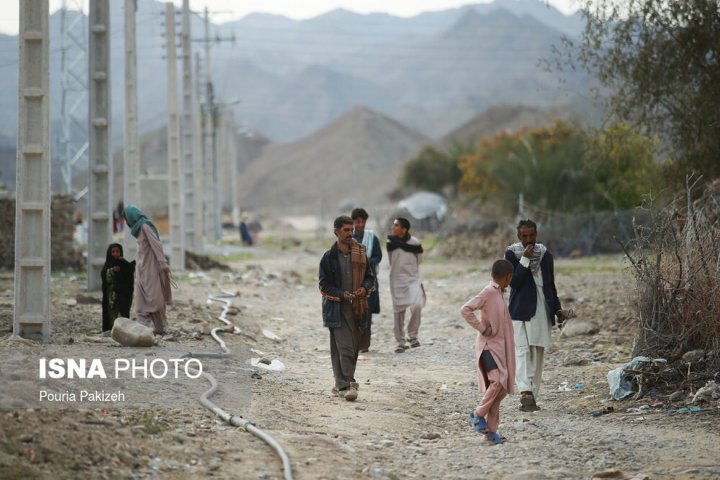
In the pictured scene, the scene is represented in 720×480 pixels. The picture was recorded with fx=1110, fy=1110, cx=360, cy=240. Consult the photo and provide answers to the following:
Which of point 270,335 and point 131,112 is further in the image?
point 131,112

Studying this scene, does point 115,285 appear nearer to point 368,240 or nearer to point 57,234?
point 368,240

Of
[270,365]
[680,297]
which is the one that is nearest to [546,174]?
[270,365]

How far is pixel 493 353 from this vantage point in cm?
798

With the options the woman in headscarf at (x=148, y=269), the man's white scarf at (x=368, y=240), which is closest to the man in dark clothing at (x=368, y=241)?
the man's white scarf at (x=368, y=240)

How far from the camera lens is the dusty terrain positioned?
6.57 meters

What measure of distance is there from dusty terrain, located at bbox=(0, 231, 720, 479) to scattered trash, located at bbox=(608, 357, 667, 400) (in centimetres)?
13

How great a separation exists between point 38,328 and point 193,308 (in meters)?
4.17

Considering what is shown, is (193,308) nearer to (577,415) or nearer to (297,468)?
(577,415)

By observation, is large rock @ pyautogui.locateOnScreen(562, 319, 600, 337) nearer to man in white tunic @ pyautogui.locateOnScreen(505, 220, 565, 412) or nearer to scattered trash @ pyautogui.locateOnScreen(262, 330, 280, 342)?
scattered trash @ pyautogui.locateOnScreen(262, 330, 280, 342)

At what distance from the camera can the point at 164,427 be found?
23.8ft

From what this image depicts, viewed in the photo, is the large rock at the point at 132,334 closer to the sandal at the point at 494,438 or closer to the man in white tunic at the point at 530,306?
the man in white tunic at the point at 530,306

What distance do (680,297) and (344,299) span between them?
2.97 meters

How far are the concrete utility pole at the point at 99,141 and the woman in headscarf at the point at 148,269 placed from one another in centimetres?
548

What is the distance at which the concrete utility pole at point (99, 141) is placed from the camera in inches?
677
